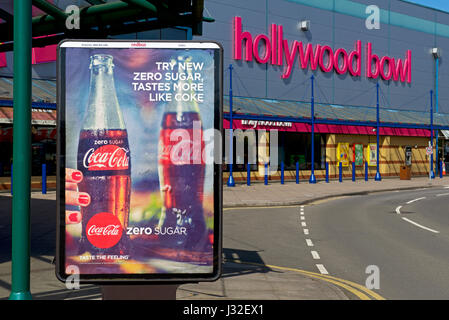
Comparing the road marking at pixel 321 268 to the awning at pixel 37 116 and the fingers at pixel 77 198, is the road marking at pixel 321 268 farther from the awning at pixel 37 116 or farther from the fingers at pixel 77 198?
the awning at pixel 37 116

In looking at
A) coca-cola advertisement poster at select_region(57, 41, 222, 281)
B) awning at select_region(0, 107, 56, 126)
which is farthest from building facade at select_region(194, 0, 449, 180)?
coca-cola advertisement poster at select_region(57, 41, 222, 281)

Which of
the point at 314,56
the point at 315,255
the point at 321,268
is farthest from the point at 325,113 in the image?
the point at 321,268

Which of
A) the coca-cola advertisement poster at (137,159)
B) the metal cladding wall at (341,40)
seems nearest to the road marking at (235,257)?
the coca-cola advertisement poster at (137,159)

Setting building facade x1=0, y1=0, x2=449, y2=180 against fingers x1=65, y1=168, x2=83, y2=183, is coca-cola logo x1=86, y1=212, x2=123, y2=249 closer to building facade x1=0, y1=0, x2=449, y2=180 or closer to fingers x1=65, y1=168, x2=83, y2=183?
fingers x1=65, y1=168, x2=83, y2=183

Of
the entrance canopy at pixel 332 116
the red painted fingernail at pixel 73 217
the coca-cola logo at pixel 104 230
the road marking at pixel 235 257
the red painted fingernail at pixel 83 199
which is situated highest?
the entrance canopy at pixel 332 116

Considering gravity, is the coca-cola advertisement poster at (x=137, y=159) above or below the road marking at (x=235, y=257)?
above

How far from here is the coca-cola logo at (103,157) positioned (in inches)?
163

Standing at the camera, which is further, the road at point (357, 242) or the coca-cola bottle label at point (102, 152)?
the road at point (357, 242)

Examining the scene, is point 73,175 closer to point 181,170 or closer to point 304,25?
point 181,170

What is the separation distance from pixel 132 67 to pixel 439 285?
569 cm

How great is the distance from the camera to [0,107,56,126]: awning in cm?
2394

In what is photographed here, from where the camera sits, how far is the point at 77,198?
4184mm

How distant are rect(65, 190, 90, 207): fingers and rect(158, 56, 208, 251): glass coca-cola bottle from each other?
578 millimetres

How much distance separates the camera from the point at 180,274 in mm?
4277
